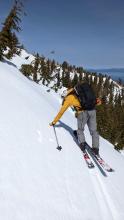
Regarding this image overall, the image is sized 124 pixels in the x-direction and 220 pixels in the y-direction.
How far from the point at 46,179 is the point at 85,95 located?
12.3 ft

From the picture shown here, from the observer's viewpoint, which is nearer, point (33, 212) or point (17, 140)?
point (33, 212)

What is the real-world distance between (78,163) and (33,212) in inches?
170

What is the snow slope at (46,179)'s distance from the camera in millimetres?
6652

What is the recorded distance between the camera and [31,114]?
13531mm

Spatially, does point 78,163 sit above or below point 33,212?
above

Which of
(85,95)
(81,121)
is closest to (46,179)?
(81,121)

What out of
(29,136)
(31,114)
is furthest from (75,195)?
(31,114)

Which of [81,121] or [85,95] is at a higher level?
[85,95]

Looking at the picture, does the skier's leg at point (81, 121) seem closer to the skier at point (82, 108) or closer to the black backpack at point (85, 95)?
the skier at point (82, 108)

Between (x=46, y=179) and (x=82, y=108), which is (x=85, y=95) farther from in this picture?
(x=46, y=179)

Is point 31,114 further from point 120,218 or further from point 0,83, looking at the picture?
point 120,218

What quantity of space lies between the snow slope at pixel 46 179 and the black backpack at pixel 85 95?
1.89 metres

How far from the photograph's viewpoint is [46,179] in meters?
8.16

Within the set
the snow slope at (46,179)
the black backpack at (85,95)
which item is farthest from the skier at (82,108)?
the snow slope at (46,179)
